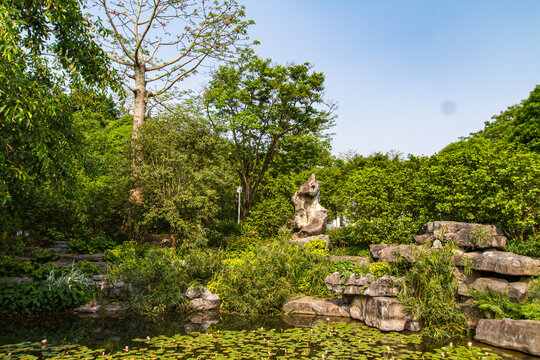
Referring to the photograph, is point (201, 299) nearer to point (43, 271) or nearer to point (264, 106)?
point (43, 271)

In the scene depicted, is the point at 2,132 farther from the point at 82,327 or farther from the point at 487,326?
the point at 487,326

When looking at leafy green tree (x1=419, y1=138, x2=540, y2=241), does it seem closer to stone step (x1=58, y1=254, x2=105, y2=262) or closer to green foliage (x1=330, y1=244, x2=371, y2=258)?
green foliage (x1=330, y1=244, x2=371, y2=258)

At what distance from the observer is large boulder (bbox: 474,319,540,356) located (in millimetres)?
5869

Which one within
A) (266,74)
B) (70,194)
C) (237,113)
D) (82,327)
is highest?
(266,74)

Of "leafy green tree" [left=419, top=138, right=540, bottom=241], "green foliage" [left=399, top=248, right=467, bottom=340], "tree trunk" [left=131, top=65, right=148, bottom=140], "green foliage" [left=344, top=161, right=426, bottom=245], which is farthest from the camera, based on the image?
"tree trunk" [left=131, top=65, right=148, bottom=140]

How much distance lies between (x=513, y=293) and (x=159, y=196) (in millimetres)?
10969

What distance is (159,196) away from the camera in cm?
1371

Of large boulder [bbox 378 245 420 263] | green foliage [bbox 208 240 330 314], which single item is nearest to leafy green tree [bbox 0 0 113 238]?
green foliage [bbox 208 240 330 314]

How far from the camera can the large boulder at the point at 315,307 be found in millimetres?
8586

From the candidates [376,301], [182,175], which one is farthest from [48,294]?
[376,301]

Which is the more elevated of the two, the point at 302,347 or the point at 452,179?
the point at 452,179

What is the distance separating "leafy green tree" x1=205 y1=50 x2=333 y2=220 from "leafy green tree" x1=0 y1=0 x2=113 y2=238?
466 inches

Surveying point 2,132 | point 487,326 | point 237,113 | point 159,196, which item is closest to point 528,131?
point 237,113

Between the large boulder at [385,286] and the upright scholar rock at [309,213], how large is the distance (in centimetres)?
669
